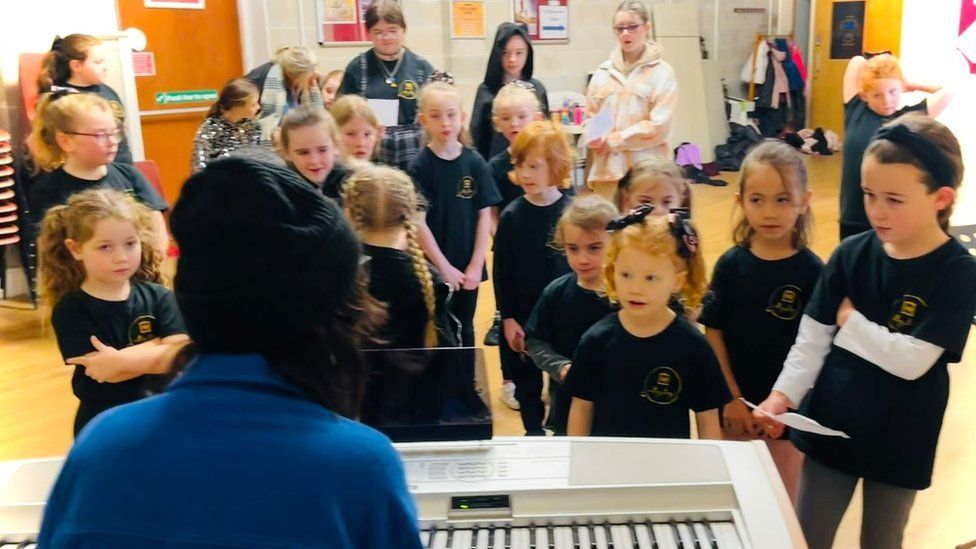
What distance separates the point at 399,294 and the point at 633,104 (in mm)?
1929

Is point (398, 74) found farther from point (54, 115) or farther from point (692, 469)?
point (692, 469)

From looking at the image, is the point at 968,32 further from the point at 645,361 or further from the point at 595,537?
the point at 595,537

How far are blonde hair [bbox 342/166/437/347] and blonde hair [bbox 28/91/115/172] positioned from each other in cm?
124

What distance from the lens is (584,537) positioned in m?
1.11

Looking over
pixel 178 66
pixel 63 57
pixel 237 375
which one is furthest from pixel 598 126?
pixel 178 66

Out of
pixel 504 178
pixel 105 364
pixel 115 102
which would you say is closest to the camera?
pixel 105 364


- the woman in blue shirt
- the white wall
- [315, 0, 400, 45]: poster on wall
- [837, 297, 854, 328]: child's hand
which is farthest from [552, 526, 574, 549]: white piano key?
[315, 0, 400, 45]: poster on wall

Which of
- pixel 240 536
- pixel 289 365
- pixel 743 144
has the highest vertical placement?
pixel 289 365

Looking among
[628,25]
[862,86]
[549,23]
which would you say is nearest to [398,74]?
[628,25]

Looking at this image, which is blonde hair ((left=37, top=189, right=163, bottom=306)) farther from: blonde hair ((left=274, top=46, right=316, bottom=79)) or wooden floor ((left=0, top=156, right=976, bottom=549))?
blonde hair ((left=274, top=46, right=316, bottom=79))

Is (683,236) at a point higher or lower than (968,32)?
lower

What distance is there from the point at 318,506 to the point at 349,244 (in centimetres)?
24

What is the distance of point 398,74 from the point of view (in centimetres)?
388

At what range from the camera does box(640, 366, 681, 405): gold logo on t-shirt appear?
1691 millimetres
